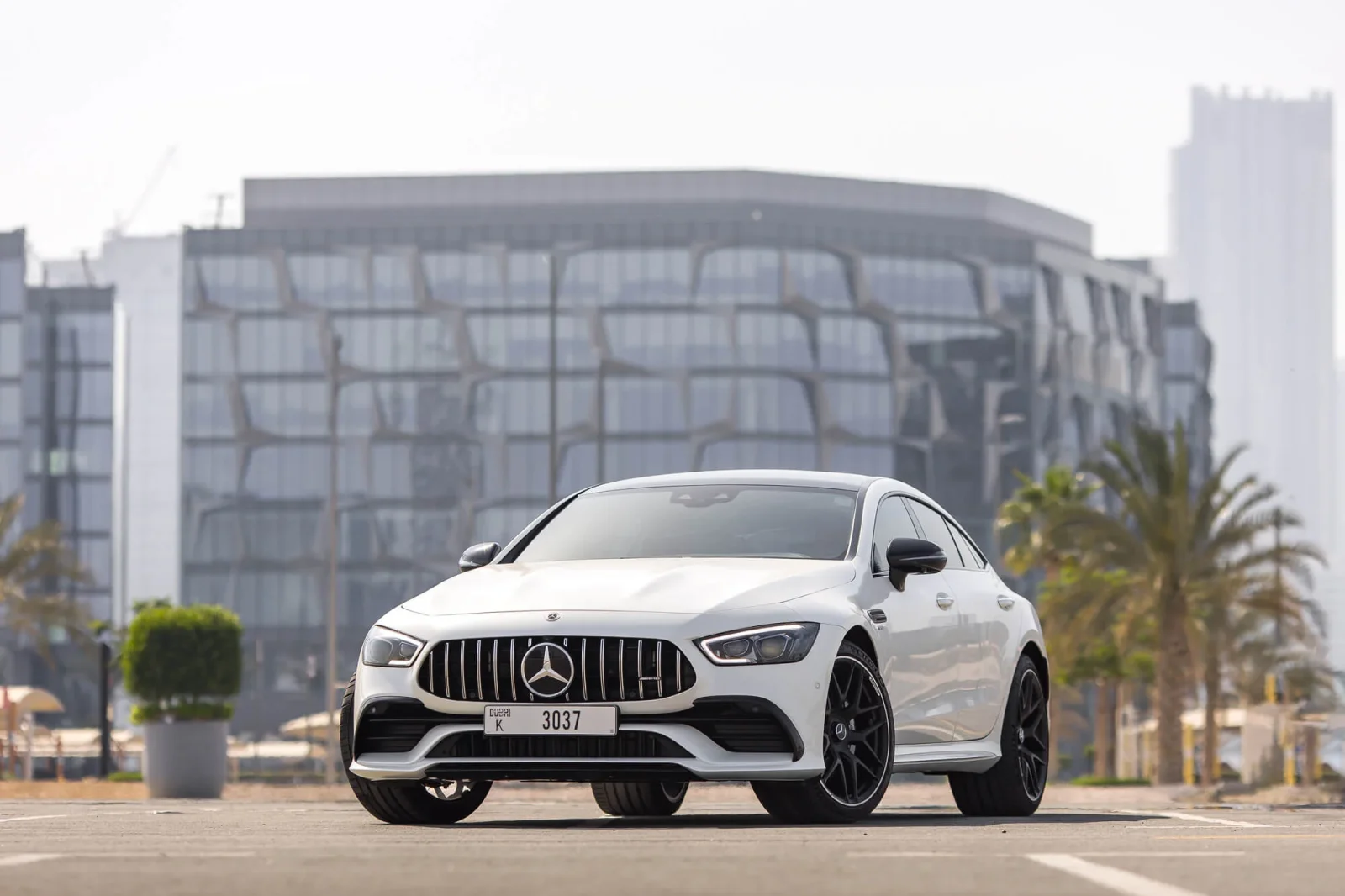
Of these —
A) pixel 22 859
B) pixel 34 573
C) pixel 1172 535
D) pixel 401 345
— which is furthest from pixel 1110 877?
pixel 401 345

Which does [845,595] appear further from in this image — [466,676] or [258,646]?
[258,646]

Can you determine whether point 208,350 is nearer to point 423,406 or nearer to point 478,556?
point 423,406

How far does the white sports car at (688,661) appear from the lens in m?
9.09

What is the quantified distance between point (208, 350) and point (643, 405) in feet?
60.0

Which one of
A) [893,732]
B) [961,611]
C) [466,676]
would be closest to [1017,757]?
[961,611]

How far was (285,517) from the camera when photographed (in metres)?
99.4

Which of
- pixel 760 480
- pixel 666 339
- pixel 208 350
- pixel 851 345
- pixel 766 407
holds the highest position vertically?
pixel 666 339

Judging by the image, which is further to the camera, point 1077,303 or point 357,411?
point 1077,303

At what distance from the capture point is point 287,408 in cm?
10075

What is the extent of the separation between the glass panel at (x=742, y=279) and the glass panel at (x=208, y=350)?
17.4 metres

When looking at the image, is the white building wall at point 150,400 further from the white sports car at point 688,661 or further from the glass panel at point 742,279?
the white sports car at point 688,661

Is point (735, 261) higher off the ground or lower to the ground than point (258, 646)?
higher

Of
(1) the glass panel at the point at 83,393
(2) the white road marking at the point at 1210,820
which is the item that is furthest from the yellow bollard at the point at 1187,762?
(1) the glass panel at the point at 83,393

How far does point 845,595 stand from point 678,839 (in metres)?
1.85
